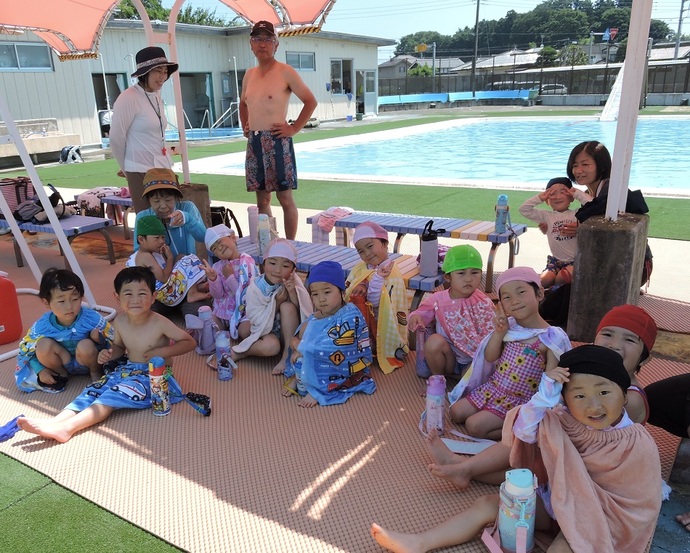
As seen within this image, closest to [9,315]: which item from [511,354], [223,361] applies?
[223,361]

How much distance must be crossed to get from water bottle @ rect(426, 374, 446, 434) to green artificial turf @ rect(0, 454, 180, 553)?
1466 millimetres

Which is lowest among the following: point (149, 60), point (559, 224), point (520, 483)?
point (520, 483)

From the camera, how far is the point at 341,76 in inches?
1235

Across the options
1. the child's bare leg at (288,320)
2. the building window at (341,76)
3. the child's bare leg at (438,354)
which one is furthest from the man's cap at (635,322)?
the building window at (341,76)

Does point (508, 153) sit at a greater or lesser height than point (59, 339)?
lesser

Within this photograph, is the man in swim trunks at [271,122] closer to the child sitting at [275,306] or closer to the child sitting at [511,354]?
the child sitting at [275,306]

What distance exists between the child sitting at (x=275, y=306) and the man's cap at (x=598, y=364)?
7.32 feet

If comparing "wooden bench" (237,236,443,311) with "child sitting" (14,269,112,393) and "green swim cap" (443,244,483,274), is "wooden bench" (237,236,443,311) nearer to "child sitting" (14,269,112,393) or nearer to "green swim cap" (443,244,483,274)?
"green swim cap" (443,244,483,274)

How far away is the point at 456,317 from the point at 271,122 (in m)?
3.52

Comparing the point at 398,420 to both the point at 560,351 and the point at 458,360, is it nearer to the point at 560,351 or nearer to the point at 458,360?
the point at 458,360

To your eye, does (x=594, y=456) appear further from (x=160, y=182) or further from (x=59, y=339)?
(x=160, y=182)

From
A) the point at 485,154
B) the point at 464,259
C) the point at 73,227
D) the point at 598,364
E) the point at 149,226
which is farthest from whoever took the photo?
the point at 485,154

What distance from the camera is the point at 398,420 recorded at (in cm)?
348

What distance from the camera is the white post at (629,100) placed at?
3.73m
